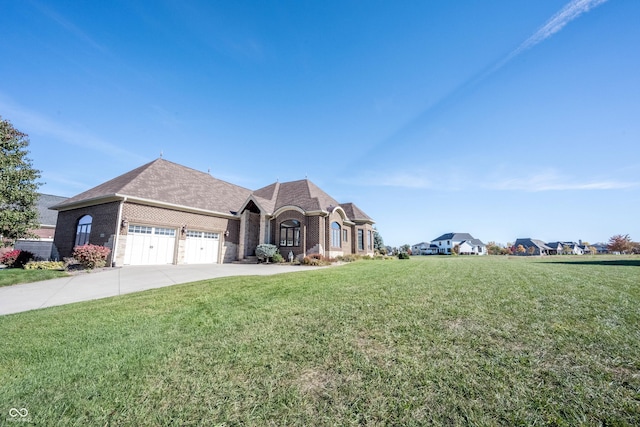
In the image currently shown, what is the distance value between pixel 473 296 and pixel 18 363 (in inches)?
315

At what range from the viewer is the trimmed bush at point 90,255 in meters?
13.1

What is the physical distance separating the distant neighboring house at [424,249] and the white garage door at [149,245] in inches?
3075

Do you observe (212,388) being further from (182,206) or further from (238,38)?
(182,206)

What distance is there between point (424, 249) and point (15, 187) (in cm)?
8558

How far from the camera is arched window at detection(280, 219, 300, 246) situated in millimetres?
20453

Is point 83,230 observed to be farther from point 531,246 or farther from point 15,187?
point 531,246

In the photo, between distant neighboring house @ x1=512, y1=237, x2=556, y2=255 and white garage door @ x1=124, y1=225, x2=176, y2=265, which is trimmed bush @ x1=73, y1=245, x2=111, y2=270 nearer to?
white garage door @ x1=124, y1=225, x2=176, y2=265

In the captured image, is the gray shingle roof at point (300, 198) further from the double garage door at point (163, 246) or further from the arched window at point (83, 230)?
the arched window at point (83, 230)

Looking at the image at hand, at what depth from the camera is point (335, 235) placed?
22141 mm

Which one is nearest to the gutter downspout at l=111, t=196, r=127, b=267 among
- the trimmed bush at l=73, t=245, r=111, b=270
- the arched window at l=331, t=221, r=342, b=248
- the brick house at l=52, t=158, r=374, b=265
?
the brick house at l=52, t=158, r=374, b=265

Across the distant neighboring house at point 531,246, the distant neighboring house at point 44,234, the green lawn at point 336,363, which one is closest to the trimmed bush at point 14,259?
the distant neighboring house at point 44,234

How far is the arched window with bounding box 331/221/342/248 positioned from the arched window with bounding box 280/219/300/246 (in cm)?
291

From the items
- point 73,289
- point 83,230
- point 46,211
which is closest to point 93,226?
point 83,230

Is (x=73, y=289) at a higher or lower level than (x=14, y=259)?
lower
